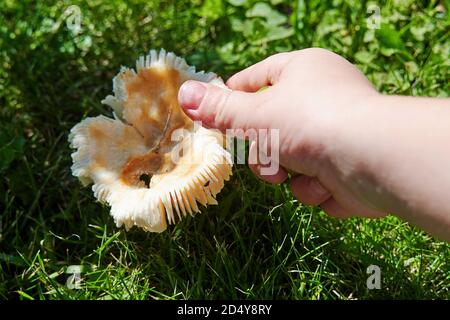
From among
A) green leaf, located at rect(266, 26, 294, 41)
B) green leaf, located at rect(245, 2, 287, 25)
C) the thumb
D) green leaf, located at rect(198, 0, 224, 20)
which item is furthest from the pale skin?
green leaf, located at rect(198, 0, 224, 20)

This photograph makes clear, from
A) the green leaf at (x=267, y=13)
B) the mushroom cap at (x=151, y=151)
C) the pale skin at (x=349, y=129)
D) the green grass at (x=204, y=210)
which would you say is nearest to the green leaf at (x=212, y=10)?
the green grass at (x=204, y=210)

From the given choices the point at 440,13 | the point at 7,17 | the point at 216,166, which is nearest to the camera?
the point at 216,166

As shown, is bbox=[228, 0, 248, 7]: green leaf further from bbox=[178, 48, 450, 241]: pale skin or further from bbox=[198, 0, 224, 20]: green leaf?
bbox=[178, 48, 450, 241]: pale skin

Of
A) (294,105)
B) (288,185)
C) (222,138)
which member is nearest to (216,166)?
(222,138)

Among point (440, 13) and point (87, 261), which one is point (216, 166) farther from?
point (440, 13)
